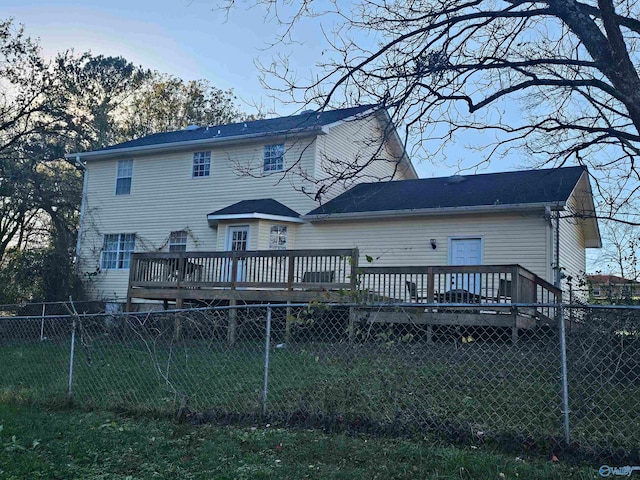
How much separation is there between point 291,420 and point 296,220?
11.6 m

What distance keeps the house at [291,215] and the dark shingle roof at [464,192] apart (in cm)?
6

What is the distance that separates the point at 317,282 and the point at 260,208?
16.6ft

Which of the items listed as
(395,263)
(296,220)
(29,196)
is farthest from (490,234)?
(29,196)

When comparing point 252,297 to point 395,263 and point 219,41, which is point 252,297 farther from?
point 219,41

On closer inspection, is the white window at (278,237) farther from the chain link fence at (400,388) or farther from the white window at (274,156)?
the chain link fence at (400,388)

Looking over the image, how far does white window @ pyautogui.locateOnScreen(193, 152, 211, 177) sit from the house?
0.12 ft

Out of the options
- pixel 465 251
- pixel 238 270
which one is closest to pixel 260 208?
pixel 238 270

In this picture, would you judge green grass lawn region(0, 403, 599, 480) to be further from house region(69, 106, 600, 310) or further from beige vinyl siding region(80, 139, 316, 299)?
beige vinyl siding region(80, 139, 316, 299)

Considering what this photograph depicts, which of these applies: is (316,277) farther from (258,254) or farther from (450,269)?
(450,269)

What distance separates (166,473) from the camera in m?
4.26

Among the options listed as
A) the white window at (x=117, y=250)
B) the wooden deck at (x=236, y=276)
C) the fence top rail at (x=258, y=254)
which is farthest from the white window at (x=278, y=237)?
the white window at (x=117, y=250)

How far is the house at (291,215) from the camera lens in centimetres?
1343

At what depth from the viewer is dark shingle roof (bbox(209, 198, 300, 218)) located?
53.5 ft

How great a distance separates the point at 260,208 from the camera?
16.5m
